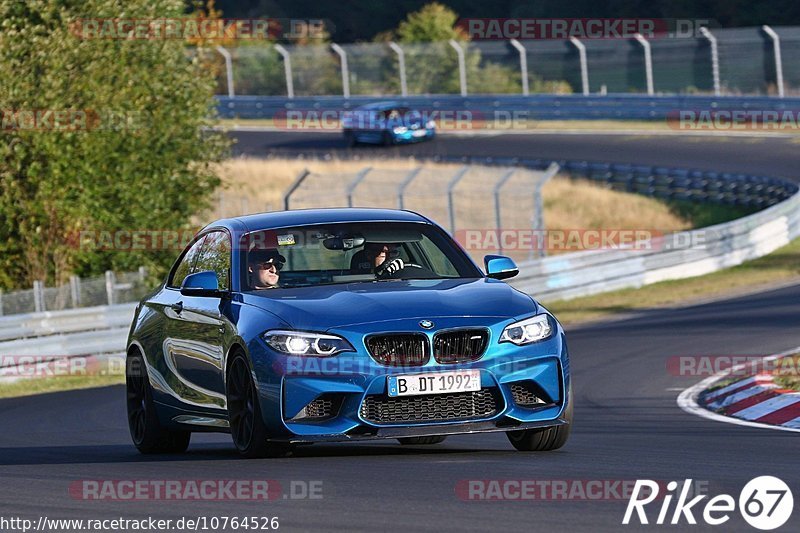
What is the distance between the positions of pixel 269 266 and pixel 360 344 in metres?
1.37

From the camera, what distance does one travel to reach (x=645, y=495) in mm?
7102

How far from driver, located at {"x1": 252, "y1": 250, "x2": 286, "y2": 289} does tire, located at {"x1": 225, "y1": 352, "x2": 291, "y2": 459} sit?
626 mm

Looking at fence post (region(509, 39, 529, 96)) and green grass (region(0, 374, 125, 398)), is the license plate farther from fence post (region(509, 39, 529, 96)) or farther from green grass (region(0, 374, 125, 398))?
fence post (region(509, 39, 529, 96))

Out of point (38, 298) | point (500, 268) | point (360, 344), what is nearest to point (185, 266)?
point (500, 268)

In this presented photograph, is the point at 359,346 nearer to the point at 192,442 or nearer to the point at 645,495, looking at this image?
the point at 645,495

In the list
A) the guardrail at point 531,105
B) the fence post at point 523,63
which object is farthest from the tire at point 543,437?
the fence post at point 523,63

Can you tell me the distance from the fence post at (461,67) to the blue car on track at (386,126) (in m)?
3.78

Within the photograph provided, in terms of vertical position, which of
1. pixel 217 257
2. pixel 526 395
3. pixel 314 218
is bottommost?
pixel 526 395

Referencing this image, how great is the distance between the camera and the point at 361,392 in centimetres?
852

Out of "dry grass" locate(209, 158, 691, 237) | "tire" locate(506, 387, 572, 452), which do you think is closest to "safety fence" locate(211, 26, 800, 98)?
"dry grass" locate(209, 158, 691, 237)

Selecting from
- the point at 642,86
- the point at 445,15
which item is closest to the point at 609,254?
the point at 642,86

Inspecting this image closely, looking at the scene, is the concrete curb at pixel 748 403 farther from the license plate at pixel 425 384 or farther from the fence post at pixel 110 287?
the fence post at pixel 110 287

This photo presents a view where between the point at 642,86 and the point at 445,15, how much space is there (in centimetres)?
1698

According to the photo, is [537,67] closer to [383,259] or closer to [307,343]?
[383,259]
